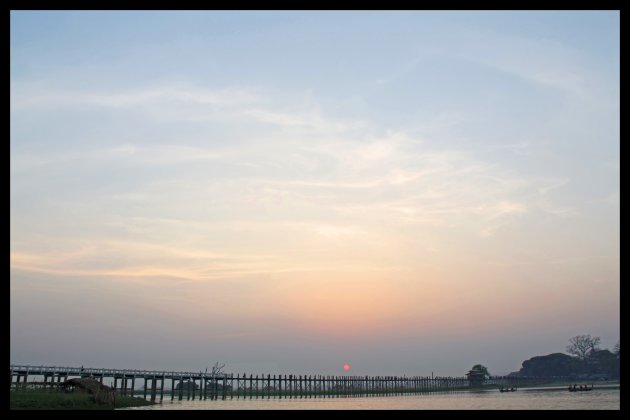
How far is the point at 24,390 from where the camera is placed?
48188 mm

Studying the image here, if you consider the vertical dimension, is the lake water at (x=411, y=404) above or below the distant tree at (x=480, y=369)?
above

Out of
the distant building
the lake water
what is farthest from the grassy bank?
the distant building

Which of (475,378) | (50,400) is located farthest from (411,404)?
(475,378)

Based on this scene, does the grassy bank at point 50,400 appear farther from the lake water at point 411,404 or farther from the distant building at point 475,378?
the distant building at point 475,378

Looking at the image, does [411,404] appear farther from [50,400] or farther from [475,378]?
[475,378]

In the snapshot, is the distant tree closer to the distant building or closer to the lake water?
the distant building

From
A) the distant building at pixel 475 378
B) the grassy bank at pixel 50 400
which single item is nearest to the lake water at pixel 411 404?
the grassy bank at pixel 50 400
